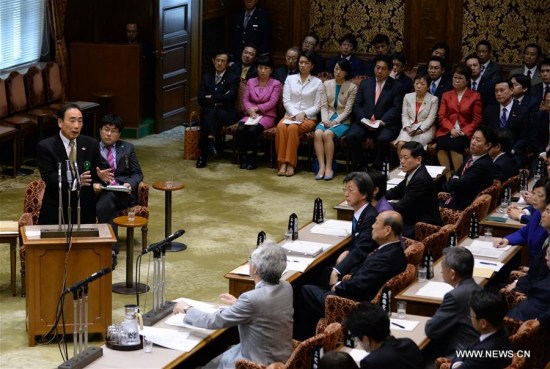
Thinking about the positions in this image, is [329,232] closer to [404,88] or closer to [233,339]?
[233,339]

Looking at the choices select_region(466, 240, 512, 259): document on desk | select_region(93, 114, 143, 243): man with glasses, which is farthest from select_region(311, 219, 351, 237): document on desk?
select_region(93, 114, 143, 243): man with glasses

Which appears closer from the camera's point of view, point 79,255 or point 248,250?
point 79,255

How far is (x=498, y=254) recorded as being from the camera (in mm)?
8195

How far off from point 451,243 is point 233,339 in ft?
7.12

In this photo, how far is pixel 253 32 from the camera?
14938mm

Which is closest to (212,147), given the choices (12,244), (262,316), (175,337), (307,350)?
(12,244)

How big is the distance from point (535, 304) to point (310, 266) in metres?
1.68

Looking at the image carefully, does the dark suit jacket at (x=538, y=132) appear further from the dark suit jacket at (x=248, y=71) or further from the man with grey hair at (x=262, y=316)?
the man with grey hair at (x=262, y=316)

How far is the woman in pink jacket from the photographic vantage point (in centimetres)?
1315

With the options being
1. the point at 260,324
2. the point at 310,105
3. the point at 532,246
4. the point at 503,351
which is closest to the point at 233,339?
the point at 260,324

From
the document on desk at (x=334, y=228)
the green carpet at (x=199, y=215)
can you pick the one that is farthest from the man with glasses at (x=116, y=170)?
the document on desk at (x=334, y=228)

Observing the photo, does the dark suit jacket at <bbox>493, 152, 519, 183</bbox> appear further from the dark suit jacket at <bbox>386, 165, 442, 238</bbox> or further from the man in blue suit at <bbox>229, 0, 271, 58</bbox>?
the man in blue suit at <bbox>229, 0, 271, 58</bbox>

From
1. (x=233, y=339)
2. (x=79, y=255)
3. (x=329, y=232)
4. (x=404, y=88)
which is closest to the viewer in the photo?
(x=233, y=339)

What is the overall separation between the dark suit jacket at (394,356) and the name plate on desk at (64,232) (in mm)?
2686
